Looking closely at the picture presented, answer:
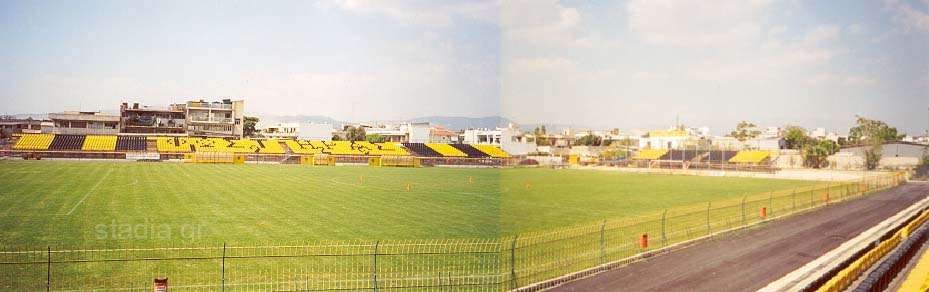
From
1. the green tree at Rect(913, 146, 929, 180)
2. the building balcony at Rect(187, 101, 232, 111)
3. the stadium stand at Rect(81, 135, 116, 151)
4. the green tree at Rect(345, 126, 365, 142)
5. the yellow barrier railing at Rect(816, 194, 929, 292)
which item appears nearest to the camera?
the yellow barrier railing at Rect(816, 194, 929, 292)

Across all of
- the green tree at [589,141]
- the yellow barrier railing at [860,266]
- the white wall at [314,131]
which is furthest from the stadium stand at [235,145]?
the yellow barrier railing at [860,266]

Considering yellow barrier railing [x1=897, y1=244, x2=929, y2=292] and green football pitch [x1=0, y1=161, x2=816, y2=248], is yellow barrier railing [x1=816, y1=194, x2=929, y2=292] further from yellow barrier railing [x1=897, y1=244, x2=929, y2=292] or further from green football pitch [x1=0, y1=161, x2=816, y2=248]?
green football pitch [x1=0, y1=161, x2=816, y2=248]

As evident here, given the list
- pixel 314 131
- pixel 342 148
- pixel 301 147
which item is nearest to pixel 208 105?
pixel 301 147

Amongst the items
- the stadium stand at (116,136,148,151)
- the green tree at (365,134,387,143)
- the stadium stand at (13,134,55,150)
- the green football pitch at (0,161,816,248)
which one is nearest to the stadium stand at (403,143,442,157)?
the green tree at (365,134,387,143)

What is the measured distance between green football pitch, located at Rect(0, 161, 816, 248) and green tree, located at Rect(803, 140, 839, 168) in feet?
76.5

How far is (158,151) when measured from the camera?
135ft

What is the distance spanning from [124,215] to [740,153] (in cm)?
5605

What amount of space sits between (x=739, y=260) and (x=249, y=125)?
4688 centimetres

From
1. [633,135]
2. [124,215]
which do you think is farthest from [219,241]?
[633,135]

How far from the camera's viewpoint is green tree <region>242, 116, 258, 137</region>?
2008 inches

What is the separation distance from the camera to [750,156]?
57.0 metres

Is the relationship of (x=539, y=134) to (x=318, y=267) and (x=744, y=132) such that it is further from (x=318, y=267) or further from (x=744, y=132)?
(x=744, y=132)

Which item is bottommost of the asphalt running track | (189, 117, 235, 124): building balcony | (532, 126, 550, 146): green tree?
the asphalt running track

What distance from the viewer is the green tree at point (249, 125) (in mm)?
51006
